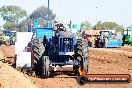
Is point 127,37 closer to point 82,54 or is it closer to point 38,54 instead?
point 82,54

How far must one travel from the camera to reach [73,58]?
13664 millimetres

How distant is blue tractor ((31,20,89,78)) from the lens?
13.2 meters

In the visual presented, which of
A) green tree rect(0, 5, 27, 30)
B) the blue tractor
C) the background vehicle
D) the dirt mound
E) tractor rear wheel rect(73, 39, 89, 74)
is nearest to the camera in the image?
the dirt mound

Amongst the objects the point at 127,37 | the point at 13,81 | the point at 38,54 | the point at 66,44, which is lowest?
the point at 13,81

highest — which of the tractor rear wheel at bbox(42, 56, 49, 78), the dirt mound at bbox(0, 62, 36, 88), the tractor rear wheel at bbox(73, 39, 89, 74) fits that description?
the tractor rear wheel at bbox(73, 39, 89, 74)

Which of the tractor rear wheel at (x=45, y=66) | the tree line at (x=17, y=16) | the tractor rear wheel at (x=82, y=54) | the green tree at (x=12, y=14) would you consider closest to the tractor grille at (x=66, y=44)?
the tractor rear wheel at (x=82, y=54)

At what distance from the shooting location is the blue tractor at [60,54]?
13156 mm

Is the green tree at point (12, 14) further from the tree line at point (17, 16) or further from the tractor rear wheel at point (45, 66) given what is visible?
the tractor rear wheel at point (45, 66)

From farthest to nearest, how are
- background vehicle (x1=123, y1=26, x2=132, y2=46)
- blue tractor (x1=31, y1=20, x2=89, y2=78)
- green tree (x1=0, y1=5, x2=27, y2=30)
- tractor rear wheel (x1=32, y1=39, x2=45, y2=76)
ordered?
green tree (x1=0, y1=5, x2=27, y2=30) < background vehicle (x1=123, y1=26, x2=132, y2=46) < tractor rear wheel (x1=32, y1=39, x2=45, y2=76) < blue tractor (x1=31, y1=20, x2=89, y2=78)

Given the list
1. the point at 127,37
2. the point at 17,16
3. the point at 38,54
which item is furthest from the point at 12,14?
the point at 38,54

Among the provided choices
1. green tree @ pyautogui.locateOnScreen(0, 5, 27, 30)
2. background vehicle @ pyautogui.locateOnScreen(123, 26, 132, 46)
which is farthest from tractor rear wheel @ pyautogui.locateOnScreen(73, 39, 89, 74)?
green tree @ pyautogui.locateOnScreen(0, 5, 27, 30)

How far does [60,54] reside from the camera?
13.5m

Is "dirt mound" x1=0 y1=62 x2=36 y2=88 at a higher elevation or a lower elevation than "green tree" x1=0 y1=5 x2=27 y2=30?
lower

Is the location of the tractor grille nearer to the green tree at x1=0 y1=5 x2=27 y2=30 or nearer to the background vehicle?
the background vehicle
